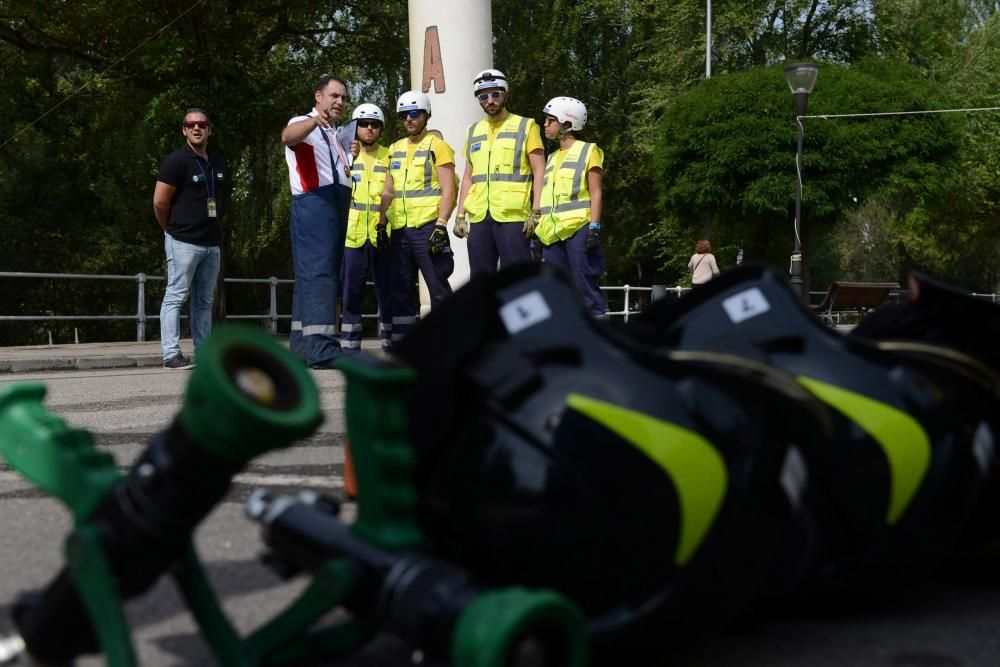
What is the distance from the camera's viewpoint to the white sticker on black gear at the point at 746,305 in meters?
2.74

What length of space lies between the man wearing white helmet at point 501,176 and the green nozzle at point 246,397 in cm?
769

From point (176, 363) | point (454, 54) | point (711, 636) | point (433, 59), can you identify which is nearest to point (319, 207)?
point (176, 363)

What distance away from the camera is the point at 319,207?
924 cm

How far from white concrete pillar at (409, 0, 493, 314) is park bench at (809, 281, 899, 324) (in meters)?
14.9

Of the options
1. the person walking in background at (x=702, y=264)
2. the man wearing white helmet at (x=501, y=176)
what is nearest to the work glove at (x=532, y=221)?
the man wearing white helmet at (x=501, y=176)

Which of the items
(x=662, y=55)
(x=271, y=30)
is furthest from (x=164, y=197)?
(x=662, y=55)

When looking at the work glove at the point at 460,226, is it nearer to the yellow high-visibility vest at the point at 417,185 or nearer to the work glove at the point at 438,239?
the work glove at the point at 438,239

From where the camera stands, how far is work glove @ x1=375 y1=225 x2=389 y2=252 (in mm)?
10328

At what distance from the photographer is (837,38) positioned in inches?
1528

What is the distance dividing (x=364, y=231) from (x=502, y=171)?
1336 mm

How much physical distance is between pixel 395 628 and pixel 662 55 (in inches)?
1455

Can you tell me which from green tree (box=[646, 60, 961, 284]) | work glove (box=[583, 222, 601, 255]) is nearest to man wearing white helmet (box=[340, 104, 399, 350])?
work glove (box=[583, 222, 601, 255])

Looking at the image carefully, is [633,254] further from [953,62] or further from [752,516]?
[752,516]

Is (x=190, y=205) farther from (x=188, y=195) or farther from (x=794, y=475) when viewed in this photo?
(x=794, y=475)
